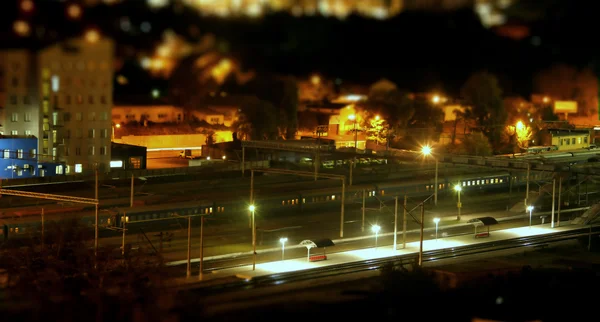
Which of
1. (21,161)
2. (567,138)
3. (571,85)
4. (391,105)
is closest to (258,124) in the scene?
(391,105)

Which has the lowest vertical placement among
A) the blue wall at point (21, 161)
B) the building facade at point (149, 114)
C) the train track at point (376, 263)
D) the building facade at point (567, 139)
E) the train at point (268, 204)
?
the train track at point (376, 263)

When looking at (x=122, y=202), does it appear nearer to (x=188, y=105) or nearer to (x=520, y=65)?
(x=188, y=105)

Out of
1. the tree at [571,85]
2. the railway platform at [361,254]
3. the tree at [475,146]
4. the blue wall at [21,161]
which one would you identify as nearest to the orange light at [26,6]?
the railway platform at [361,254]

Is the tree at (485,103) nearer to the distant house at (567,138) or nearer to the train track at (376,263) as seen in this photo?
the distant house at (567,138)

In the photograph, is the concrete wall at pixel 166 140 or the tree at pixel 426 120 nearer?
the concrete wall at pixel 166 140

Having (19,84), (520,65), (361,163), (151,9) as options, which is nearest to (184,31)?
(151,9)

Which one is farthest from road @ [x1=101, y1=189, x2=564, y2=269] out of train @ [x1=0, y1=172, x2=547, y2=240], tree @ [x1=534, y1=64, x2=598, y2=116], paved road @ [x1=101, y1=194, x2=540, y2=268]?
tree @ [x1=534, y1=64, x2=598, y2=116]
